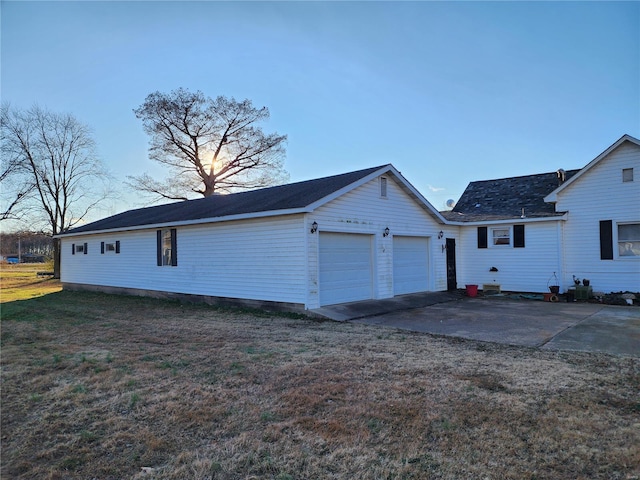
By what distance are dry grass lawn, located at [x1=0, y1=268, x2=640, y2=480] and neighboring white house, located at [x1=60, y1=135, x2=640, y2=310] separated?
4191 mm

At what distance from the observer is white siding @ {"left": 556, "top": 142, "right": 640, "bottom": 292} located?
13.0m

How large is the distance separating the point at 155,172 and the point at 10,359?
1113 inches

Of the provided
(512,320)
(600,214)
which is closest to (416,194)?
(512,320)

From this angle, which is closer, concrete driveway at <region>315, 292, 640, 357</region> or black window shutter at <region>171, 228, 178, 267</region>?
concrete driveway at <region>315, 292, 640, 357</region>

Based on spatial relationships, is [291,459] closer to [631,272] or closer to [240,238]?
[240,238]

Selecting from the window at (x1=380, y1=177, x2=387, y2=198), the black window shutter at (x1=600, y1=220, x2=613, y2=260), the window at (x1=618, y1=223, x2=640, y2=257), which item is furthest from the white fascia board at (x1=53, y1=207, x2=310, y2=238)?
the window at (x1=618, y1=223, x2=640, y2=257)

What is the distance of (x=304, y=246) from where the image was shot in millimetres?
10375

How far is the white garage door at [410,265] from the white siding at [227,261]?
4.60m

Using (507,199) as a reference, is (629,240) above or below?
below

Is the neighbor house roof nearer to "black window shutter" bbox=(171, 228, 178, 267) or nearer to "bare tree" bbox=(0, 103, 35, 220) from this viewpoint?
"black window shutter" bbox=(171, 228, 178, 267)

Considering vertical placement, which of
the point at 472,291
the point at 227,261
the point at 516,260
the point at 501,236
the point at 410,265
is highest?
the point at 501,236

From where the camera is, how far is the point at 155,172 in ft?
105

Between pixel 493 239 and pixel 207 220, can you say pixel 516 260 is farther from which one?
pixel 207 220

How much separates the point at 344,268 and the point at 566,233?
28.5ft
